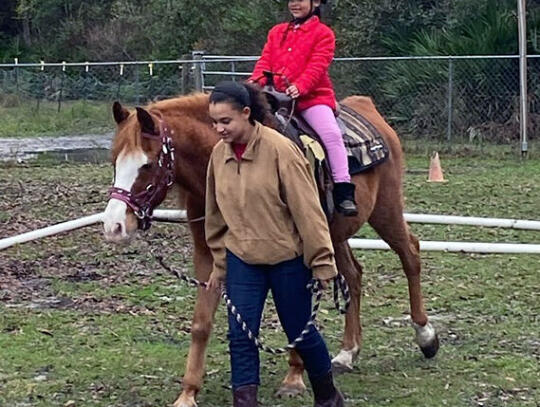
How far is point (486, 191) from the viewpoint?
14.2m

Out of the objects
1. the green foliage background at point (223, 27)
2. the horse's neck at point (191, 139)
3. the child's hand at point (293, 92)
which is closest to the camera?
the horse's neck at point (191, 139)

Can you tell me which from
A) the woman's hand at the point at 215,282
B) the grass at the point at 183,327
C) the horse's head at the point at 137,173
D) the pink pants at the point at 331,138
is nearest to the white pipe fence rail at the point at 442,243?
the grass at the point at 183,327

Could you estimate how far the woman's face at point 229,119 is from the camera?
16.5ft

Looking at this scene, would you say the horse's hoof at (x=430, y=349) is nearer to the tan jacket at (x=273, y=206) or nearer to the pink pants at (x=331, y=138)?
the pink pants at (x=331, y=138)

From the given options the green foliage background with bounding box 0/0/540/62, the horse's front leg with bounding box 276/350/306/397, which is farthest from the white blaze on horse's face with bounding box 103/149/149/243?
the green foliage background with bounding box 0/0/540/62

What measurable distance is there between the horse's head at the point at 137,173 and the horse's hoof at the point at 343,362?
1.68 metres

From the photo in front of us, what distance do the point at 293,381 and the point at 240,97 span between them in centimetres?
190

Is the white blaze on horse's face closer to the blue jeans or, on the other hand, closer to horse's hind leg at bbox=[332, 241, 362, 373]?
the blue jeans

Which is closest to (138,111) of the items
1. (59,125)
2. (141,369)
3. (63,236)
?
(141,369)

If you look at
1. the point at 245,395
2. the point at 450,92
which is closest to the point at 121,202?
the point at 245,395

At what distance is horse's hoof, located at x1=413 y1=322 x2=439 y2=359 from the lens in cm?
688

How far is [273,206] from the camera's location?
5.09 m

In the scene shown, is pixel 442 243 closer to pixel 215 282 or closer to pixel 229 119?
pixel 215 282

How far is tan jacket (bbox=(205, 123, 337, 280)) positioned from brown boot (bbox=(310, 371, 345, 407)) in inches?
25.1
